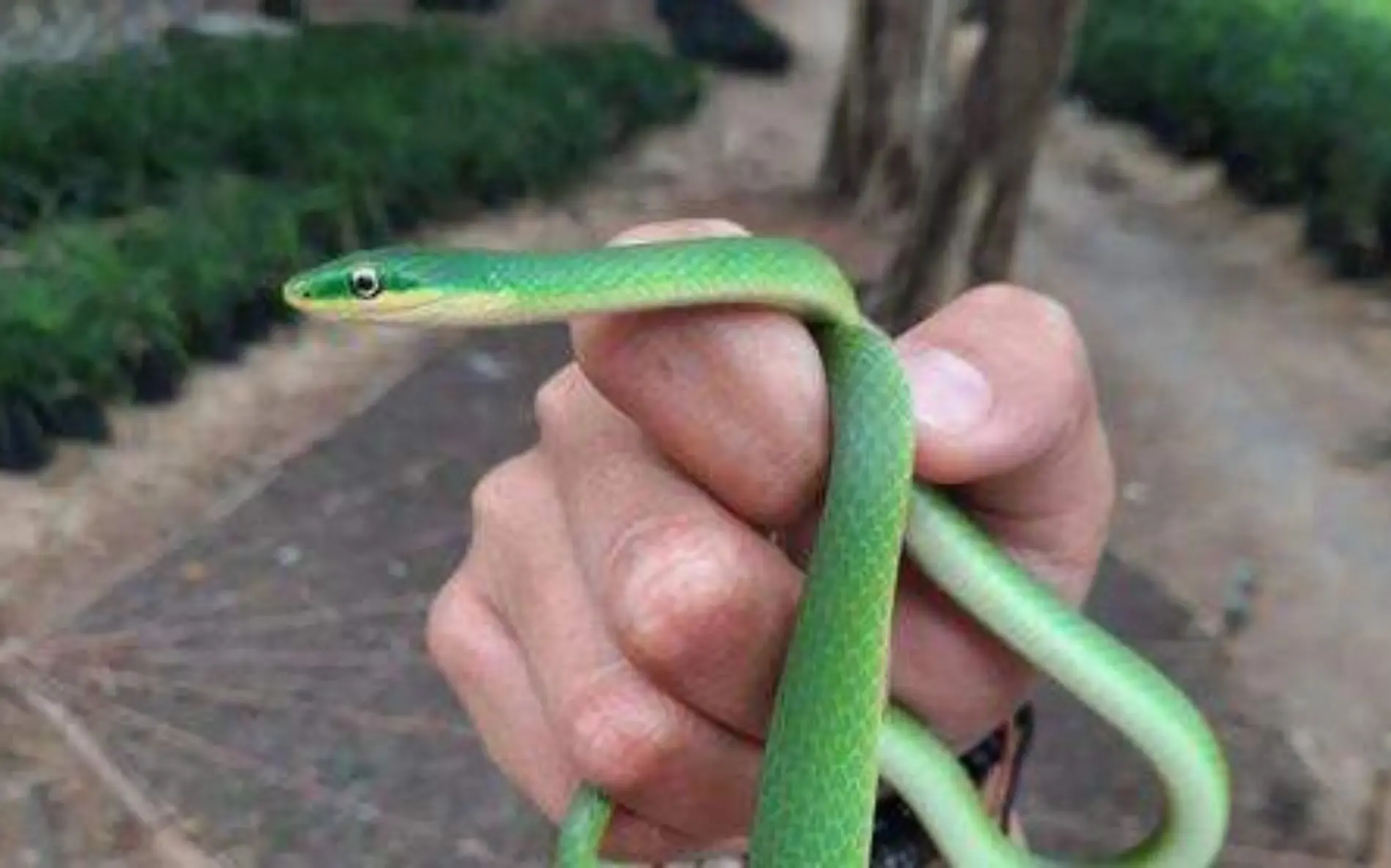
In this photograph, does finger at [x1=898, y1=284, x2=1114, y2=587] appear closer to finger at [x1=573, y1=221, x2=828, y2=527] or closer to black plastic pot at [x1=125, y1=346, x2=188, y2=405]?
finger at [x1=573, y1=221, x2=828, y2=527]

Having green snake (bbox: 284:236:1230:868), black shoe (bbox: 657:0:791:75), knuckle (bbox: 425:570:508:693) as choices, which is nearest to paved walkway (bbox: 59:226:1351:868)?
knuckle (bbox: 425:570:508:693)

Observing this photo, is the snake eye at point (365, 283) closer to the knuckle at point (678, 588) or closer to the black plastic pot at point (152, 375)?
the knuckle at point (678, 588)

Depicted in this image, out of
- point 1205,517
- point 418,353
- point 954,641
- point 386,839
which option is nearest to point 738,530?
point 954,641

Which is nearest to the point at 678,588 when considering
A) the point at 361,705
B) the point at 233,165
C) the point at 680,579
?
the point at 680,579

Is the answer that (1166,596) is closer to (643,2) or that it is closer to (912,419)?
(912,419)

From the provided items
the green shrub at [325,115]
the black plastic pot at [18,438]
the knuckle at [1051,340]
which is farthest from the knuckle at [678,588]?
the green shrub at [325,115]

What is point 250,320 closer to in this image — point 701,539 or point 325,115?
point 325,115
